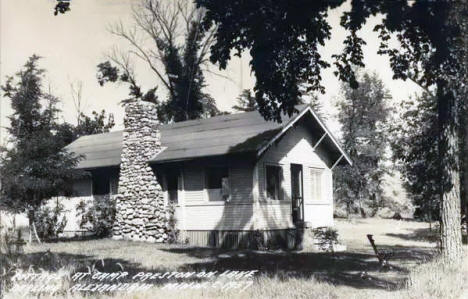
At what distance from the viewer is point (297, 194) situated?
72.5 ft

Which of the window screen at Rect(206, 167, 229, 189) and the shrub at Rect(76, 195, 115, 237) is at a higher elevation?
the window screen at Rect(206, 167, 229, 189)

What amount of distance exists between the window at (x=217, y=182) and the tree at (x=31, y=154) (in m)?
5.39

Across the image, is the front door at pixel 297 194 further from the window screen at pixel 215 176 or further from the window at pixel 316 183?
the window screen at pixel 215 176

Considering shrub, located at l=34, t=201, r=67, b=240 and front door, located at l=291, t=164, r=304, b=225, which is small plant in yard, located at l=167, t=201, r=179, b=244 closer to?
front door, located at l=291, t=164, r=304, b=225


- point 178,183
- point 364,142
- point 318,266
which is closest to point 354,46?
point 318,266

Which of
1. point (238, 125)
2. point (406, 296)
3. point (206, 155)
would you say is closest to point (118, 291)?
point (406, 296)

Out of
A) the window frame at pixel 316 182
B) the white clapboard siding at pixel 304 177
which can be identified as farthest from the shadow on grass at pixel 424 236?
the window frame at pixel 316 182

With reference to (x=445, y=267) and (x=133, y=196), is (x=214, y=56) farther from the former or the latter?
(x=133, y=196)

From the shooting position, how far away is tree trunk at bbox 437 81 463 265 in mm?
11328

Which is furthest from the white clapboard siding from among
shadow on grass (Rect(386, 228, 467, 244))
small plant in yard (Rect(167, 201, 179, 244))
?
shadow on grass (Rect(386, 228, 467, 244))

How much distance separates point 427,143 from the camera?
56.1 ft

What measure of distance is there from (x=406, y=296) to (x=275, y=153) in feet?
39.8

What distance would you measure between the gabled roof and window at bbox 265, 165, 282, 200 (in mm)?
1819

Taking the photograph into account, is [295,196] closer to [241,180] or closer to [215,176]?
[241,180]
